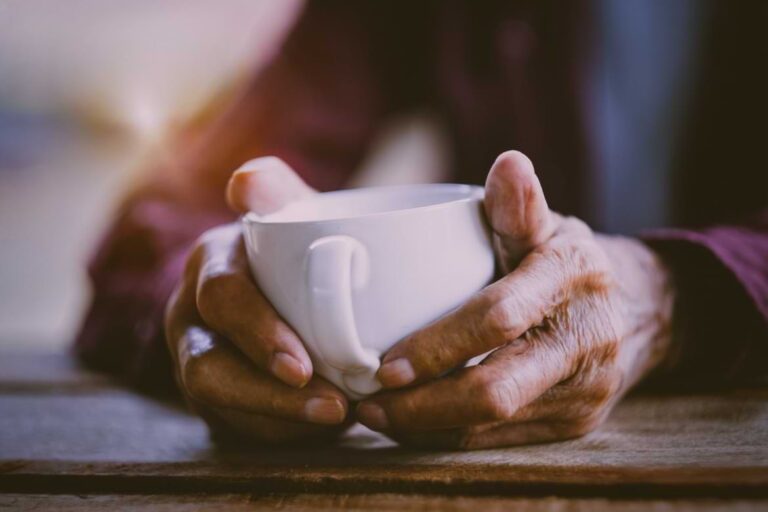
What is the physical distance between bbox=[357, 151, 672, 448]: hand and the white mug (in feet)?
0.04

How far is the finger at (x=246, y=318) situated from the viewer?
42 centimetres

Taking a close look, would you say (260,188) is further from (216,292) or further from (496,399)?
(496,399)

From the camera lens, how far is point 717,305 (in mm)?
586

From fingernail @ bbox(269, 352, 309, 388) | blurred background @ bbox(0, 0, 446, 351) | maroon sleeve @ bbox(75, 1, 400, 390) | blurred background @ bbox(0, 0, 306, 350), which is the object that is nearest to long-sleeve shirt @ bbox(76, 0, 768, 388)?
maroon sleeve @ bbox(75, 1, 400, 390)

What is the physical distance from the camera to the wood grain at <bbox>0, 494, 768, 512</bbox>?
36 cm

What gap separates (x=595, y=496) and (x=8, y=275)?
3.26m

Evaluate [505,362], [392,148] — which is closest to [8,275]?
[392,148]

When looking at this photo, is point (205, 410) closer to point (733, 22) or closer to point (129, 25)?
point (733, 22)

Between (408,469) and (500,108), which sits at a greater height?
(500,108)

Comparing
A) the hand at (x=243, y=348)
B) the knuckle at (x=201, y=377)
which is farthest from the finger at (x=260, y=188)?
the knuckle at (x=201, y=377)

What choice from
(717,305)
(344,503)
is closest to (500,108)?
(717,305)

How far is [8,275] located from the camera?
10.2 feet

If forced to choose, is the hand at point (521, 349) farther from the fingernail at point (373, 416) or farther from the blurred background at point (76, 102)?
the blurred background at point (76, 102)

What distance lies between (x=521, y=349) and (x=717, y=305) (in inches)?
9.4
